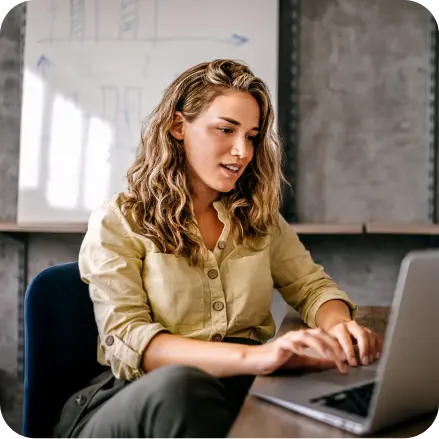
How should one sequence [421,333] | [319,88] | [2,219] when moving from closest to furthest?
[421,333]
[319,88]
[2,219]

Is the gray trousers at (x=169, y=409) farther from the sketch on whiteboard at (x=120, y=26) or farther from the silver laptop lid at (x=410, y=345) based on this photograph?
the sketch on whiteboard at (x=120, y=26)

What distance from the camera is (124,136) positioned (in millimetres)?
2643

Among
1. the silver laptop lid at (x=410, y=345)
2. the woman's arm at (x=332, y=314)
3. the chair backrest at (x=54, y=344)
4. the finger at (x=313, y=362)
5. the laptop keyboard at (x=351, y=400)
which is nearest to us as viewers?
the silver laptop lid at (x=410, y=345)

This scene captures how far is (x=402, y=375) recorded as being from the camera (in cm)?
68

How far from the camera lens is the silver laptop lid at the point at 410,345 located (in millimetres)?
652

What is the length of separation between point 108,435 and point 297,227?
5.24ft

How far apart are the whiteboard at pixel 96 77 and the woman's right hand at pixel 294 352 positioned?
178cm

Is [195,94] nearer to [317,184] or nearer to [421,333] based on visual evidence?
[421,333]

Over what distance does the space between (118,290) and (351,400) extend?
57cm

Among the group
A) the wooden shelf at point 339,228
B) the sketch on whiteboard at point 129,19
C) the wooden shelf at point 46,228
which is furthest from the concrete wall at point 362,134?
the wooden shelf at point 46,228

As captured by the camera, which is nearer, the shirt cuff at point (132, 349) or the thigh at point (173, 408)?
the thigh at point (173, 408)

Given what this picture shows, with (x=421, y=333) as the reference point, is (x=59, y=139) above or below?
above

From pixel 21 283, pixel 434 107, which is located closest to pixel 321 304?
pixel 434 107

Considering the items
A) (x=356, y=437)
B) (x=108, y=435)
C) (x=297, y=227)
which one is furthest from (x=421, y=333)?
(x=297, y=227)
